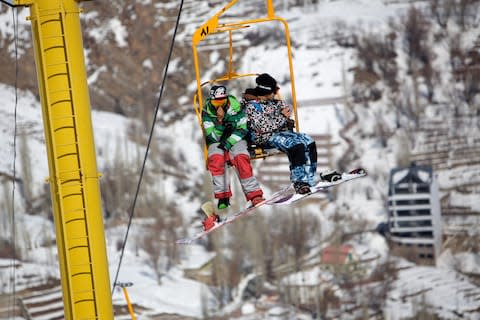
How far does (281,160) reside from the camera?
2050 inches

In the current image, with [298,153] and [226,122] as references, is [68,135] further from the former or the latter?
[298,153]

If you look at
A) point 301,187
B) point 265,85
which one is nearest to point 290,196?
point 301,187

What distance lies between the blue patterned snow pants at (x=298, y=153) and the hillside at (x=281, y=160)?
32389mm

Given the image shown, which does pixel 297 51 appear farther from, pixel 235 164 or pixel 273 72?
pixel 235 164

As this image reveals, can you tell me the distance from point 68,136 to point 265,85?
2215 millimetres

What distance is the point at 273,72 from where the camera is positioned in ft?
173

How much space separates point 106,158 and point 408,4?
17477mm

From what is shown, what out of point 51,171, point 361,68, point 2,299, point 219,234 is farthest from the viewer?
point 361,68

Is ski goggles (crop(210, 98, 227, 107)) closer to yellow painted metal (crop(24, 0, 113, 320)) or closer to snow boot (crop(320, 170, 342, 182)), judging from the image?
snow boot (crop(320, 170, 342, 182))

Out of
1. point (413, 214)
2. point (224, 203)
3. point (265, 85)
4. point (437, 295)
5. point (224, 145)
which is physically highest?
point (265, 85)

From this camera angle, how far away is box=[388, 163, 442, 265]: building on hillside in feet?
163

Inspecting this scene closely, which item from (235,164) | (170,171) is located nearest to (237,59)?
(170,171)

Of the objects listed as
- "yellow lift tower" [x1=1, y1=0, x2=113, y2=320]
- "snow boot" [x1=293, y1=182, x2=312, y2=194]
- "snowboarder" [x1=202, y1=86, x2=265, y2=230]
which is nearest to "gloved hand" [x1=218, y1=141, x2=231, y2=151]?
"snowboarder" [x1=202, y1=86, x2=265, y2=230]

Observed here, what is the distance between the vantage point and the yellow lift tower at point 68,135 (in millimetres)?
9141
